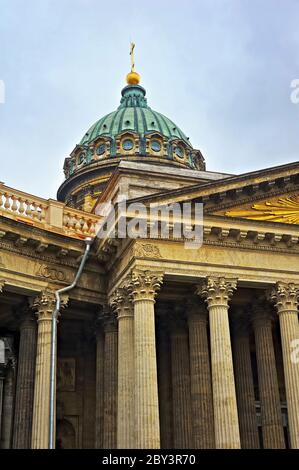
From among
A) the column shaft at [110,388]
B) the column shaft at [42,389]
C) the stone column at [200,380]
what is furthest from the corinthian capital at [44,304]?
the stone column at [200,380]

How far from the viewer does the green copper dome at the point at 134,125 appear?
46875mm

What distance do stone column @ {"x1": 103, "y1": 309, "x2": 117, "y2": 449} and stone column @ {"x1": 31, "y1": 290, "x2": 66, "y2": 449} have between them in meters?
2.18

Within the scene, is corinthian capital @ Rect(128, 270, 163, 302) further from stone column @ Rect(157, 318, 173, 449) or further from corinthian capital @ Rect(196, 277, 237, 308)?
stone column @ Rect(157, 318, 173, 449)

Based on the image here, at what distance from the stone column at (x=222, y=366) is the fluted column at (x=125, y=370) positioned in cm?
249

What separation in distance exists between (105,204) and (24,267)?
4.92 metres

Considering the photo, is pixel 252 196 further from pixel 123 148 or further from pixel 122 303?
pixel 123 148

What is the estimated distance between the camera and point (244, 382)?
82.6ft

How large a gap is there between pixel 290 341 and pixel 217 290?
288 cm

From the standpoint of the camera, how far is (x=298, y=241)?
23141mm

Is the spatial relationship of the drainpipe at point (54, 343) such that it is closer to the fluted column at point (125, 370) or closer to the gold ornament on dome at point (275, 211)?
the fluted column at point (125, 370)

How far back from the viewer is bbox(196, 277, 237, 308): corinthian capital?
2181 centimetres
